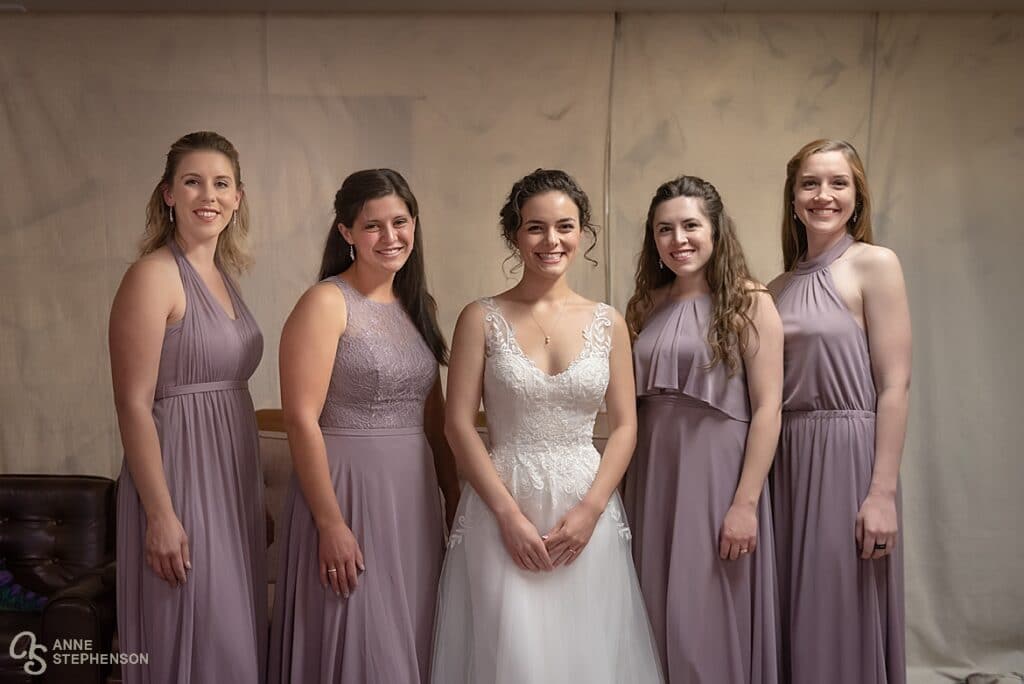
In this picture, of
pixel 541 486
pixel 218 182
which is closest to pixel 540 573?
pixel 541 486

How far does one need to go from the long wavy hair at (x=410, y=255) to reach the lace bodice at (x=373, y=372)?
9cm

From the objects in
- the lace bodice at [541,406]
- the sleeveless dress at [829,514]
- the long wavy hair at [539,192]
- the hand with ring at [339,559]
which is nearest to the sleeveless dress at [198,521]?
the hand with ring at [339,559]

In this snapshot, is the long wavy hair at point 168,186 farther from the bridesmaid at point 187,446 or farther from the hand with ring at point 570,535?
the hand with ring at point 570,535

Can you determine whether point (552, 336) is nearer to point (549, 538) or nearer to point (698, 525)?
point (549, 538)

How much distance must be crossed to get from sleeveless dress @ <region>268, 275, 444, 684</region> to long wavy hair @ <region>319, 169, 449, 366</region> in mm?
A: 121

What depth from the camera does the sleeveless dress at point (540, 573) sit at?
2.47 m

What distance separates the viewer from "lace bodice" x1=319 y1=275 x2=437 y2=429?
2.57 m

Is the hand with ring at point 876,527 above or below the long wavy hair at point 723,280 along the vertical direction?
below

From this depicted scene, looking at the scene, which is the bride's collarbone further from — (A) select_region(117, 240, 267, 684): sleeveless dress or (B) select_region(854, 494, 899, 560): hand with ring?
(B) select_region(854, 494, 899, 560): hand with ring

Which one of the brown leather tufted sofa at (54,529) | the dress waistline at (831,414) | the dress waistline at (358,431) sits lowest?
the brown leather tufted sofa at (54,529)

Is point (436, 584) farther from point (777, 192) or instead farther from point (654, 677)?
point (777, 192)

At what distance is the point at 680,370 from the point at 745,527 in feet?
1.52

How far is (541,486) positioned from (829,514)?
85 cm

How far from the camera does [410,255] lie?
9.20ft
